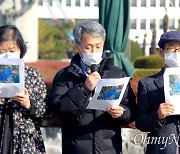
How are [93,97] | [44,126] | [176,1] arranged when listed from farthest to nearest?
[176,1] < [44,126] < [93,97]

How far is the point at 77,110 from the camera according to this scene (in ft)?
13.4

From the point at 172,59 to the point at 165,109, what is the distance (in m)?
0.36

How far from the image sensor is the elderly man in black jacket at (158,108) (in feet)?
13.1

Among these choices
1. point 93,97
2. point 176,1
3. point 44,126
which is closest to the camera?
point 93,97

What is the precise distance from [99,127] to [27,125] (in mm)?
541

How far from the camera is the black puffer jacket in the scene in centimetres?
409

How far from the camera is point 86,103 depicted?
Result: 13.6 feet

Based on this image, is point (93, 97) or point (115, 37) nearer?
point (93, 97)

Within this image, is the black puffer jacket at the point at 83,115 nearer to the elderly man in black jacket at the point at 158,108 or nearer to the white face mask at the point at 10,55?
the elderly man in black jacket at the point at 158,108

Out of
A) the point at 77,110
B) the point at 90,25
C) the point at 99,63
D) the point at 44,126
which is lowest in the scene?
the point at 44,126

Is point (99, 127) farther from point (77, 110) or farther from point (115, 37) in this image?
point (115, 37)

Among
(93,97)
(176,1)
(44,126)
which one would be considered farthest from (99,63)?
(176,1)

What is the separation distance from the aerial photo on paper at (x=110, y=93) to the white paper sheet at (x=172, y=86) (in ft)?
1.04

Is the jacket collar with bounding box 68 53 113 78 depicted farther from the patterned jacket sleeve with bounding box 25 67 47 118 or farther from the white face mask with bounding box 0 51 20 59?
the white face mask with bounding box 0 51 20 59
